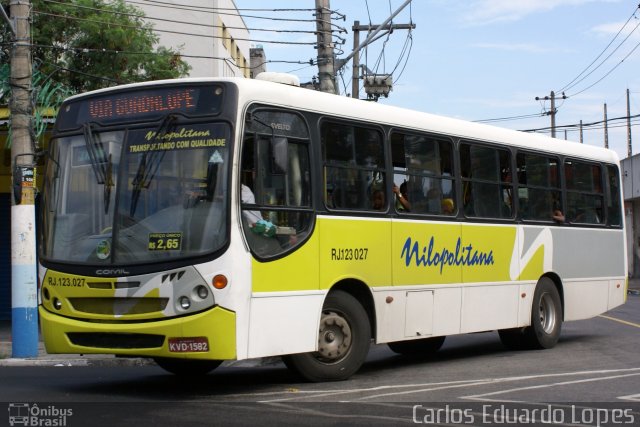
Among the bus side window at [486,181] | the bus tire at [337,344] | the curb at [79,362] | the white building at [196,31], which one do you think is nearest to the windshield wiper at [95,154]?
the bus tire at [337,344]

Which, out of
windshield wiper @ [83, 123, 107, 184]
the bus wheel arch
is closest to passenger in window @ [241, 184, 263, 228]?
windshield wiper @ [83, 123, 107, 184]

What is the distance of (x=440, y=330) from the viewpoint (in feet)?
40.7

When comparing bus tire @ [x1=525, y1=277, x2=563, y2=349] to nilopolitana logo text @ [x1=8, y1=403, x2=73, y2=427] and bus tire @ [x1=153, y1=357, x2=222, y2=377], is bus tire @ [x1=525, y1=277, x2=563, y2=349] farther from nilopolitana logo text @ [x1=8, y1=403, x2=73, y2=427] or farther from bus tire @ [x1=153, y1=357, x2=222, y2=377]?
nilopolitana logo text @ [x1=8, y1=403, x2=73, y2=427]

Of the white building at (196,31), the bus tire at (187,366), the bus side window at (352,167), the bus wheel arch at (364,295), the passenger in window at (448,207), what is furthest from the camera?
the white building at (196,31)

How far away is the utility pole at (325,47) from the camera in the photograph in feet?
64.5

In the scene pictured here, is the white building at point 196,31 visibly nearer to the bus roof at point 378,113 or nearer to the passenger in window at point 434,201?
the bus roof at point 378,113

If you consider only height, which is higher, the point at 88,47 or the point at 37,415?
the point at 88,47

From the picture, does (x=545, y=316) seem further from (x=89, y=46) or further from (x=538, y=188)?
(x=89, y=46)

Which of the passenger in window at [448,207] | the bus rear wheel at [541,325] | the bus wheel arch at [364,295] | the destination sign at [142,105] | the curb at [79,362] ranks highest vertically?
the destination sign at [142,105]

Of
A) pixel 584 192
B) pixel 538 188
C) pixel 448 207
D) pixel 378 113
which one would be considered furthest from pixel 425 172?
pixel 584 192

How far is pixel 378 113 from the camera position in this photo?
462 inches

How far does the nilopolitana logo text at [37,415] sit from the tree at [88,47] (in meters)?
17.1

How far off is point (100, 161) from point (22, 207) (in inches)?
195

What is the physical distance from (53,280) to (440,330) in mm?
4823
